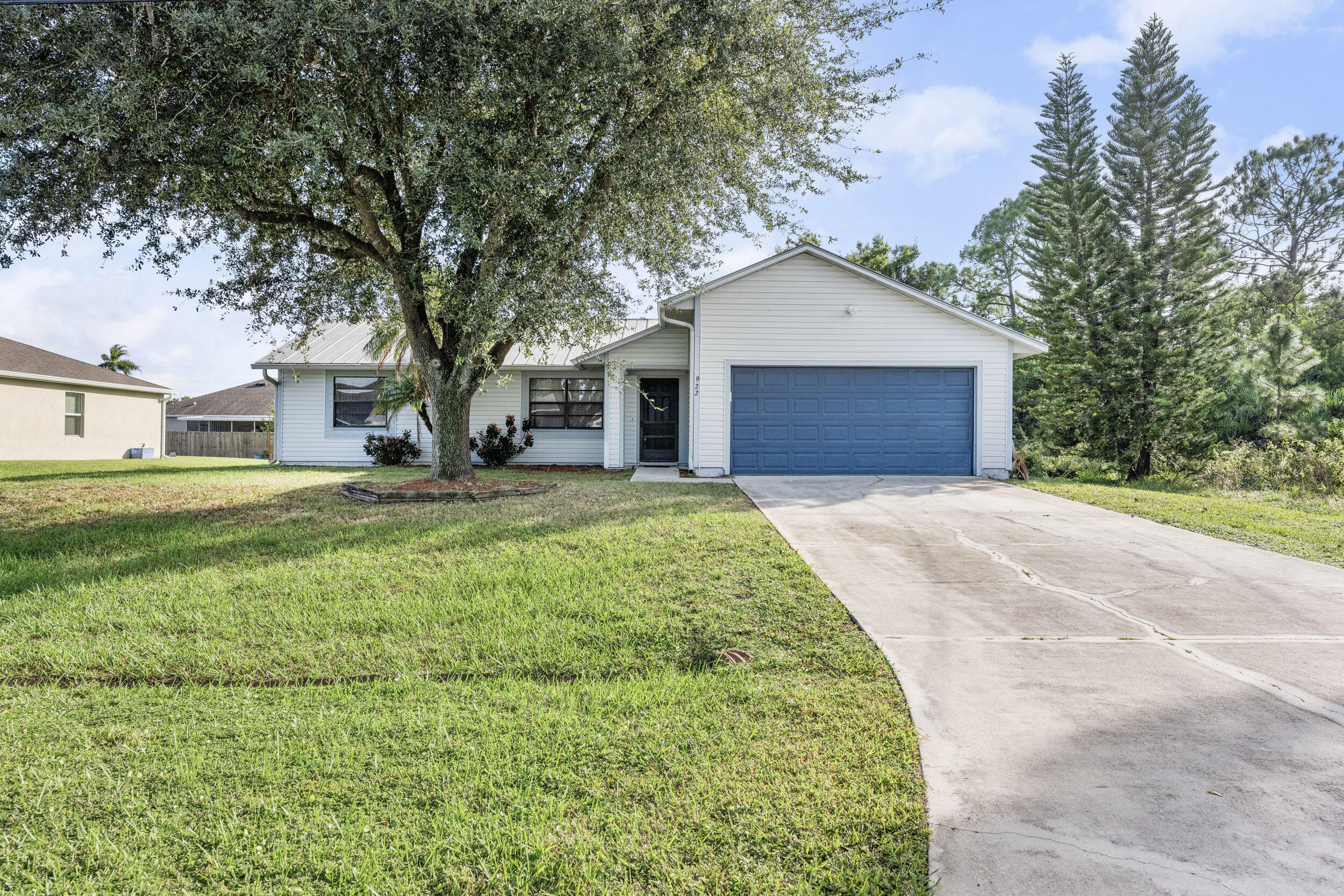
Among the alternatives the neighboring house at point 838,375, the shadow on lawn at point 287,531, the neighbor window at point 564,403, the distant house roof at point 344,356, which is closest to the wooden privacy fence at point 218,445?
the distant house roof at point 344,356

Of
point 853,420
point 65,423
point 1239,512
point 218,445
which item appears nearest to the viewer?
point 1239,512

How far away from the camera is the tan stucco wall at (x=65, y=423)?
18969 mm

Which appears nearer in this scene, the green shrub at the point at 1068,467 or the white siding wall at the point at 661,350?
the white siding wall at the point at 661,350

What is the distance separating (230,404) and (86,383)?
15.9m

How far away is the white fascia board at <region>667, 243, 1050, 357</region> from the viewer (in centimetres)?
1276

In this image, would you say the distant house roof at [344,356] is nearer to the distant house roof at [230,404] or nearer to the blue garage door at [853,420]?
the blue garage door at [853,420]

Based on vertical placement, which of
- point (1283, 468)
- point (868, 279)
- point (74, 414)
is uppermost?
point (868, 279)

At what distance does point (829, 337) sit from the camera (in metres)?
13.0

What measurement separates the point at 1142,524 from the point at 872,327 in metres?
6.43

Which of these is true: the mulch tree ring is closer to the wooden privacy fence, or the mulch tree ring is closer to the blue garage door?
the blue garage door

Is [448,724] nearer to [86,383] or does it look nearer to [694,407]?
[694,407]

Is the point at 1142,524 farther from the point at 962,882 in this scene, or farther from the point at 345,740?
the point at 345,740

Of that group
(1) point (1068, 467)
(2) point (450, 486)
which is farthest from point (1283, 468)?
(2) point (450, 486)

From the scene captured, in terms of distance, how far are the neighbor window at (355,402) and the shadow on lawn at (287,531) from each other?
7.67 metres
